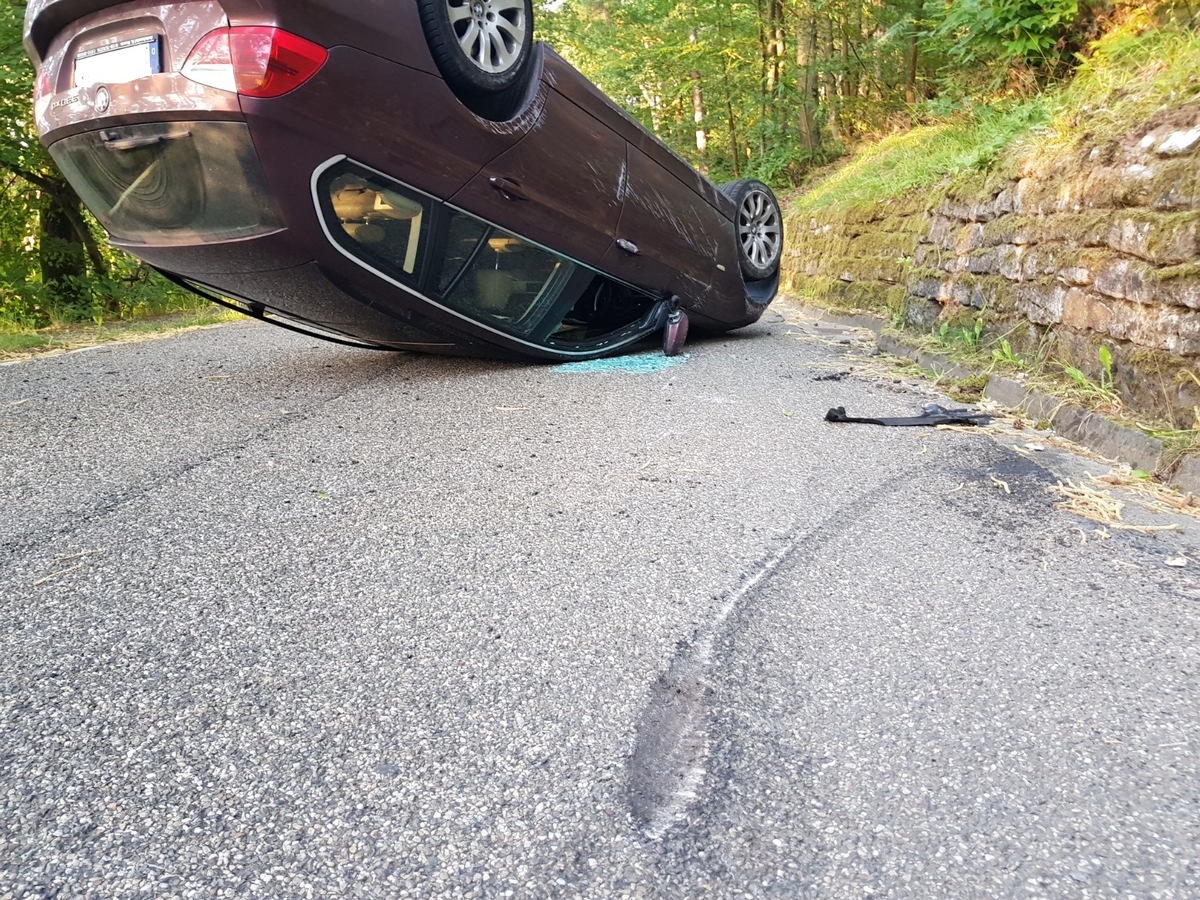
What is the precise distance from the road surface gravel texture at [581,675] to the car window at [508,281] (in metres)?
1.26

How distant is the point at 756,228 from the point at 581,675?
18.8 ft

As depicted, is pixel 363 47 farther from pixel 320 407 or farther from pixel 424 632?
pixel 424 632

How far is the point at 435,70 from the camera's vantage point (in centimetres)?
366

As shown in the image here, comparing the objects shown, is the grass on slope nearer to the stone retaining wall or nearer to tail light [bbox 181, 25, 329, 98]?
the stone retaining wall

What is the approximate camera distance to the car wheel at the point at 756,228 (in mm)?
6477

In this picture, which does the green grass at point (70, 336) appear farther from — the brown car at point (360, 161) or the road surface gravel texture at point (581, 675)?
the road surface gravel texture at point (581, 675)

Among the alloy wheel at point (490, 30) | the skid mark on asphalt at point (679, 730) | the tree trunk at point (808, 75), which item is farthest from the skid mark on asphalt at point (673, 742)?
the tree trunk at point (808, 75)

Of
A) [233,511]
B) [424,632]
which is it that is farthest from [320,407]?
[424,632]

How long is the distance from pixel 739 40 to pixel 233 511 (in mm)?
20137

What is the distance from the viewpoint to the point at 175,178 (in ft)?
10.9

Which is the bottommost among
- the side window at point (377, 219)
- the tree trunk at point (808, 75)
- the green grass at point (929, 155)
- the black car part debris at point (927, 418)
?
the black car part debris at point (927, 418)

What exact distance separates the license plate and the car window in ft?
4.78

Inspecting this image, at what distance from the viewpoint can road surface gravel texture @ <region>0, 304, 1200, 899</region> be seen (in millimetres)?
1253

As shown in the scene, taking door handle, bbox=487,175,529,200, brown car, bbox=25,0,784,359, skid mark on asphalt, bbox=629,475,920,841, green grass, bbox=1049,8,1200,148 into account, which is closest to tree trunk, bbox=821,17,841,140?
green grass, bbox=1049,8,1200,148
